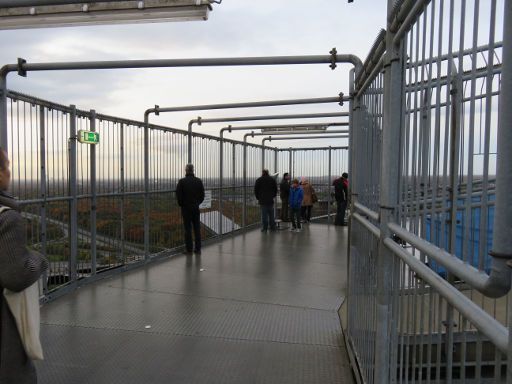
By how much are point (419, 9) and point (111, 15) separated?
346cm

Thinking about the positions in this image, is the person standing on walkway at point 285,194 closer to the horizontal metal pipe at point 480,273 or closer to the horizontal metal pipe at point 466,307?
the horizontal metal pipe at point 466,307

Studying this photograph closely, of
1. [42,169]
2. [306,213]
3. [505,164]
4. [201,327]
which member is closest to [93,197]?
[42,169]

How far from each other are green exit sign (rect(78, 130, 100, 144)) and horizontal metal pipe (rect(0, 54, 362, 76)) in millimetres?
885

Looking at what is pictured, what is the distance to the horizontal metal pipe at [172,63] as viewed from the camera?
505cm

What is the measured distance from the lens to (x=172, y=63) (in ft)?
17.3

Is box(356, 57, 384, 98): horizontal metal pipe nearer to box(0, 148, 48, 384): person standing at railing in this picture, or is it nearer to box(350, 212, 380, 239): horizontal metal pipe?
box(350, 212, 380, 239): horizontal metal pipe

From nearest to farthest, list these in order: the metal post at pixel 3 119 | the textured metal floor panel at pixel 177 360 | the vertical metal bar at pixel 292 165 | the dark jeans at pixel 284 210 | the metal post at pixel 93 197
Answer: the textured metal floor panel at pixel 177 360 → the metal post at pixel 3 119 → the metal post at pixel 93 197 → the dark jeans at pixel 284 210 → the vertical metal bar at pixel 292 165

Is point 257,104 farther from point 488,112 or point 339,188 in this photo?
point 488,112

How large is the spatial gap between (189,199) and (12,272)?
6.29 metres

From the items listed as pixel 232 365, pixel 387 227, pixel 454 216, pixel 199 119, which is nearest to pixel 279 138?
pixel 199 119

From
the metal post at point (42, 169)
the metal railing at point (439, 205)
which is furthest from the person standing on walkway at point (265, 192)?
the metal railing at point (439, 205)

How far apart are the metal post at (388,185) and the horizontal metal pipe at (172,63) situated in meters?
2.69

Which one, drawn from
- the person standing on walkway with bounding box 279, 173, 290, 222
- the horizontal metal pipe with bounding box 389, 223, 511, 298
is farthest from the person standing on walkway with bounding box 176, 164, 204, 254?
the horizontal metal pipe with bounding box 389, 223, 511, 298

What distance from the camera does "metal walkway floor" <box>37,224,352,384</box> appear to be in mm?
3643
